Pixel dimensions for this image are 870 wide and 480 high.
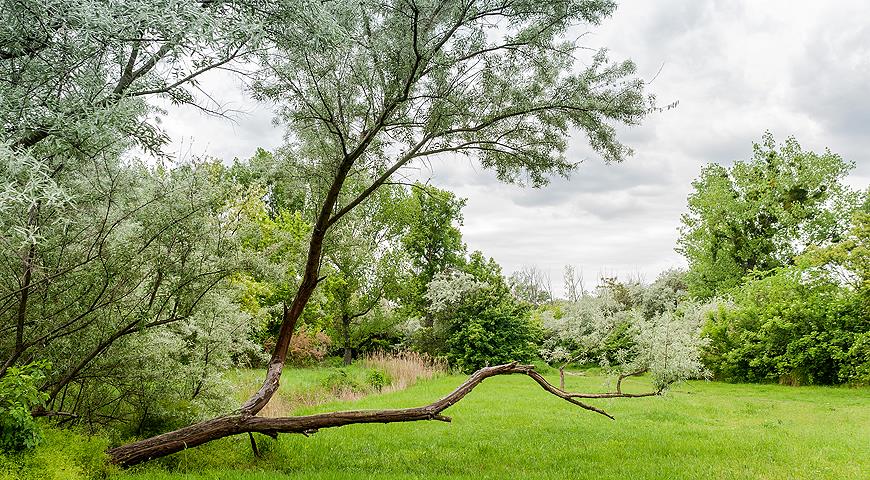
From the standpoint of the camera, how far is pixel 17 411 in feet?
14.1

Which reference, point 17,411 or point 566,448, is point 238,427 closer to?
point 17,411

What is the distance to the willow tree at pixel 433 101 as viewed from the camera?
6.49 metres

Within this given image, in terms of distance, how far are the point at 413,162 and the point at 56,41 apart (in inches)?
207

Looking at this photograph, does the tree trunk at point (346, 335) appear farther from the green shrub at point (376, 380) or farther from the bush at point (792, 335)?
the bush at point (792, 335)

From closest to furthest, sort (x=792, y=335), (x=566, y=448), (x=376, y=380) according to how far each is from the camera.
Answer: (x=566, y=448), (x=376, y=380), (x=792, y=335)

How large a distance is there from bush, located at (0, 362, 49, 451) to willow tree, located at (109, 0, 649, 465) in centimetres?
130

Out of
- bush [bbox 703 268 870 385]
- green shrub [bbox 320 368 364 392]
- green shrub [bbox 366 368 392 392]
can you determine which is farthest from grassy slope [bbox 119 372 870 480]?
bush [bbox 703 268 870 385]

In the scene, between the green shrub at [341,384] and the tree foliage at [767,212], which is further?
the tree foliage at [767,212]

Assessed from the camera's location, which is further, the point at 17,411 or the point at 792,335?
the point at 792,335

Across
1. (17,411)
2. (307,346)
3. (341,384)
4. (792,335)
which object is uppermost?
(307,346)

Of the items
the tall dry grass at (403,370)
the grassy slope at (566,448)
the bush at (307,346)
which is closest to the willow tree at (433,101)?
the grassy slope at (566,448)

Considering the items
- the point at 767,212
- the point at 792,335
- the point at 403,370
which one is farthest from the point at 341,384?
the point at 767,212

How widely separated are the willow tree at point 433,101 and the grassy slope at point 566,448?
0.71 metres

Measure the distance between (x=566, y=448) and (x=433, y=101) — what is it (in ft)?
18.1
